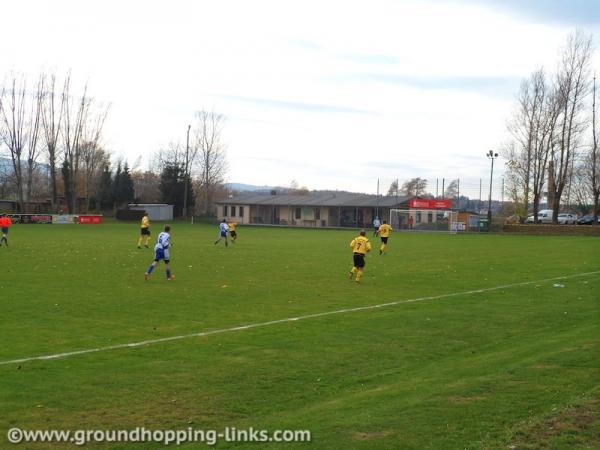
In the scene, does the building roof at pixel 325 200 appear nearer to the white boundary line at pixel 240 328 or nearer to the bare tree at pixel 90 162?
the bare tree at pixel 90 162

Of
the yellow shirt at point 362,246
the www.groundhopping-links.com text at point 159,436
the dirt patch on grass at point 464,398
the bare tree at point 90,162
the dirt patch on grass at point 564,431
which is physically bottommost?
the www.groundhopping-links.com text at point 159,436

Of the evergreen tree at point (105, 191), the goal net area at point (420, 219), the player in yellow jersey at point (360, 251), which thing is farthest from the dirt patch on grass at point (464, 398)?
the evergreen tree at point (105, 191)

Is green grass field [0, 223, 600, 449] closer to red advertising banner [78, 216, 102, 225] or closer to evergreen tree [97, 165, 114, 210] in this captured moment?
red advertising banner [78, 216, 102, 225]

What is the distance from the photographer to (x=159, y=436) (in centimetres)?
735

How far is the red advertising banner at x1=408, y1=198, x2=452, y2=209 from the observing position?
248ft

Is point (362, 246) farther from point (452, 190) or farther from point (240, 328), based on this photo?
point (452, 190)

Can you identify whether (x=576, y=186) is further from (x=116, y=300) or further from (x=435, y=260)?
(x=116, y=300)

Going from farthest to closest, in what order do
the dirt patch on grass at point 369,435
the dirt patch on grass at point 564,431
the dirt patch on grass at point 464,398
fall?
the dirt patch on grass at point 464,398 → the dirt patch on grass at point 369,435 → the dirt patch on grass at point 564,431

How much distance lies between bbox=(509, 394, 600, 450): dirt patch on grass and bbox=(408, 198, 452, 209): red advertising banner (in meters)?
69.1

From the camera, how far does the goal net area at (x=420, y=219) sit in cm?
7078

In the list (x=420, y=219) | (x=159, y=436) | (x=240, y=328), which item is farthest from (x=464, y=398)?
(x=420, y=219)

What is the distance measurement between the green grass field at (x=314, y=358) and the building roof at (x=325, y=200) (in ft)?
198

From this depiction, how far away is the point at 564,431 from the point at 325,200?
3247 inches

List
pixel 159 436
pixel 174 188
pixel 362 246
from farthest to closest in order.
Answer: pixel 174 188
pixel 362 246
pixel 159 436
